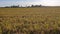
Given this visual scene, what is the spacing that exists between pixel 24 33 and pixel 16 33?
1.56 feet

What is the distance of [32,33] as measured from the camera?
13711 millimetres

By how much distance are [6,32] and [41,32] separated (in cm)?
205

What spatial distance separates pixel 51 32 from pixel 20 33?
184cm

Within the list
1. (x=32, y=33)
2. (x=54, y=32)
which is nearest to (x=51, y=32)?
(x=54, y=32)

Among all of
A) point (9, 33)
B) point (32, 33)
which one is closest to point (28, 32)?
point (32, 33)

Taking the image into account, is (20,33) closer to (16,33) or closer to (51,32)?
(16,33)

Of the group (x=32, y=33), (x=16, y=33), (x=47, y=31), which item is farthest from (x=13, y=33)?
(x=47, y=31)

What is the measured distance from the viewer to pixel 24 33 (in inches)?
534

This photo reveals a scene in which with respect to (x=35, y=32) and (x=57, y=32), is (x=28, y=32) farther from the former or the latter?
(x=57, y=32)

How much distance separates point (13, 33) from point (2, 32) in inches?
31.7

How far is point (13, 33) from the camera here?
44.3 feet

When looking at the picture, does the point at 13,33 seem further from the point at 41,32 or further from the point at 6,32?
the point at 41,32

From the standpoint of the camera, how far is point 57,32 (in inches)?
548

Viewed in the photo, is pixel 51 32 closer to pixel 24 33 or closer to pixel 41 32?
pixel 41 32
